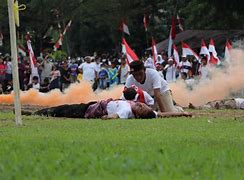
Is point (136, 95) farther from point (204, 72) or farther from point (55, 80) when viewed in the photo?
point (55, 80)

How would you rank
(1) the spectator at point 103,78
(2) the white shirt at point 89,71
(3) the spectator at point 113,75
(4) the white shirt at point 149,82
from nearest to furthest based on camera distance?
1. (4) the white shirt at point 149,82
2. (3) the spectator at point 113,75
3. (2) the white shirt at point 89,71
4. (1) the spectator at point 103,78

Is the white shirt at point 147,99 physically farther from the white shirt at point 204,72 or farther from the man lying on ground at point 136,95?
the white shirt at point 204,72

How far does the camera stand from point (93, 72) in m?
35.8

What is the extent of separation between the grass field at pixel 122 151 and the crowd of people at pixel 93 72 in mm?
16401

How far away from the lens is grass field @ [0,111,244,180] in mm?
8094

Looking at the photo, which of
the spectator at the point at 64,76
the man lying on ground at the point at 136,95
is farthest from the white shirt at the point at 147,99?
the spectator at the point at 64,76

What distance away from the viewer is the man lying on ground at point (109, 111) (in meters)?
17.2

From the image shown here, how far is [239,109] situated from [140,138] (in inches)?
445

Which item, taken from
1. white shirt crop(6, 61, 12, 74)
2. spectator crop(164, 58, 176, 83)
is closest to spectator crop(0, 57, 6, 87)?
white shirt crop(6, 61, 12, 74)

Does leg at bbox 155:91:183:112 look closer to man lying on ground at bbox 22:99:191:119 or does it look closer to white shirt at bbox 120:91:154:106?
white shirt at bbox 120:91:154:106

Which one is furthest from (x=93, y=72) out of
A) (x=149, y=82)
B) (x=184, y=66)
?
(x=149, y=82)

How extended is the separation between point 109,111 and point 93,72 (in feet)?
60.2

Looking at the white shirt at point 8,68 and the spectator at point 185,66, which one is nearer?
the spectator at point 185,66

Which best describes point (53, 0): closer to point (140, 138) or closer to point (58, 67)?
point (58, 67)
